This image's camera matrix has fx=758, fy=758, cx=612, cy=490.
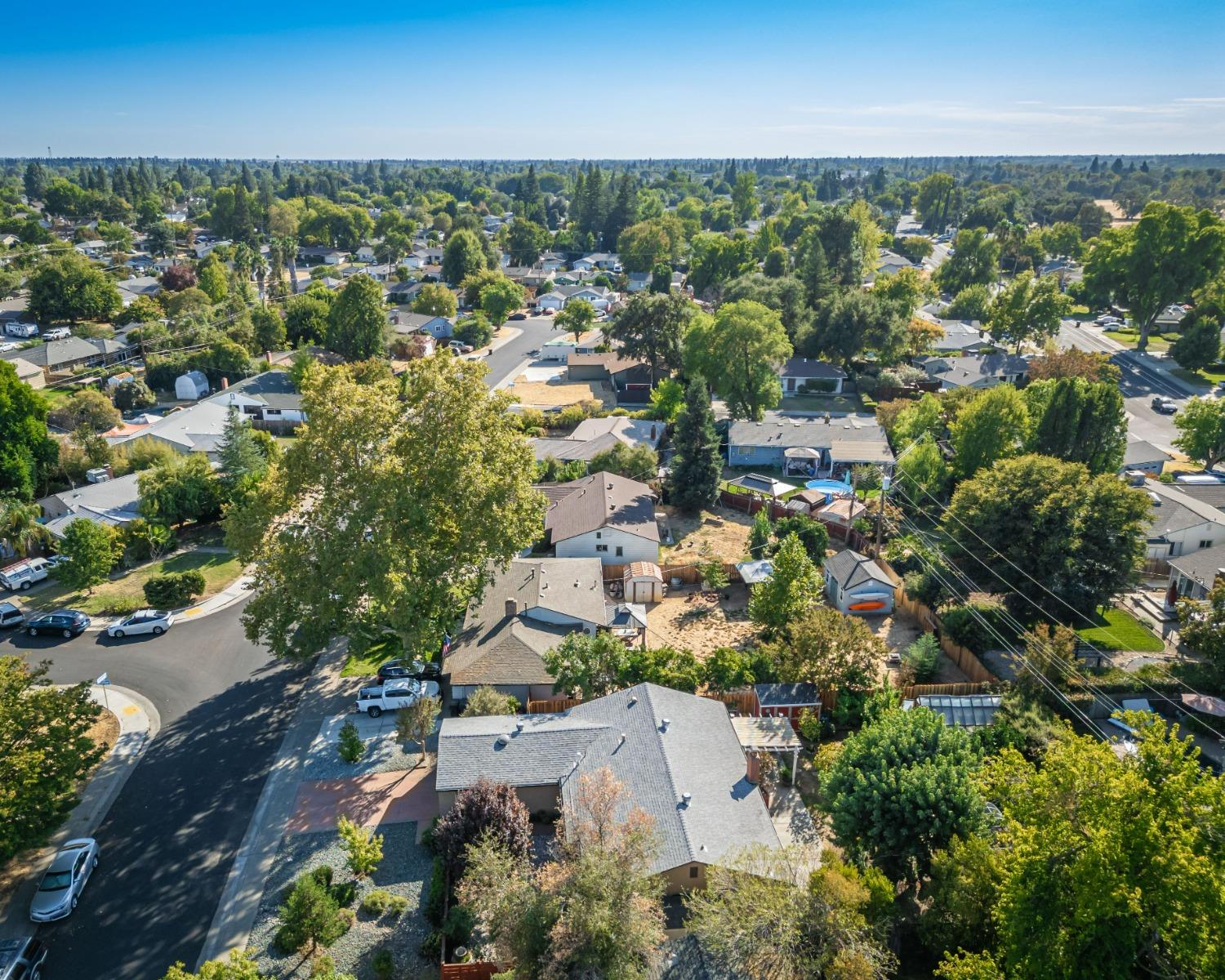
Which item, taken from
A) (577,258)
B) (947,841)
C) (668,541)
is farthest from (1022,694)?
(577,258)

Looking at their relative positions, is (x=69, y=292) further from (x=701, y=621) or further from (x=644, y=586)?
(x=701, y=621)

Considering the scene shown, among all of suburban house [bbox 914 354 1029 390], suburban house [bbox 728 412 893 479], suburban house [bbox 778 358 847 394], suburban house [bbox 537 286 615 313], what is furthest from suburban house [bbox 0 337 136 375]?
suburban house [bbox 914 354 1029 390]

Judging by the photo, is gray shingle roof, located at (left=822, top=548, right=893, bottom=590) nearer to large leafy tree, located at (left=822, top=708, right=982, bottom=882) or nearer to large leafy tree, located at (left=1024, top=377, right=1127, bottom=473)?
large leafy tree, located at (left=1024, top=377, right=1127, bottom=473)

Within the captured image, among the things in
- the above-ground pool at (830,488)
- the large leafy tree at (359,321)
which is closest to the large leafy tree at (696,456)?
the above-ground pool at (830,488)

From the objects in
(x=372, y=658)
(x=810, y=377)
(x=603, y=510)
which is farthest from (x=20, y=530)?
(x=810, y=377)

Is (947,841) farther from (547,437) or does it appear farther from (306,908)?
(547,437)

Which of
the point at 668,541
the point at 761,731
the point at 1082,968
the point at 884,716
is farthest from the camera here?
the point at 668,541
